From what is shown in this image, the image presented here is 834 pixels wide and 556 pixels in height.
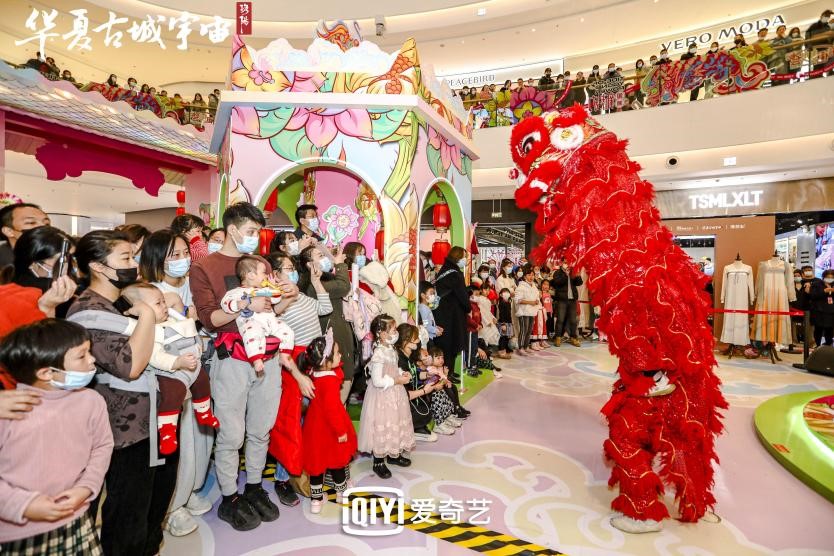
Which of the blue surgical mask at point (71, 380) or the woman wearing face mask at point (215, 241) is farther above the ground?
the woman wearing face mask at point (215, 241)

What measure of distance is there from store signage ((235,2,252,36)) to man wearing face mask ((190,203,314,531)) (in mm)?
2811

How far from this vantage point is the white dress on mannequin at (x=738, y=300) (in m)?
7.78

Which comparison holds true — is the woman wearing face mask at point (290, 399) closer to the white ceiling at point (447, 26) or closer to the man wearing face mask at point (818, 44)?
the white ceiling at point (447, 26)

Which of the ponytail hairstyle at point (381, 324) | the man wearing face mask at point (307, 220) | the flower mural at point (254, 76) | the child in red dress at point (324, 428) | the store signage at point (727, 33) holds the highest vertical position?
the store signage at point (727, 33)

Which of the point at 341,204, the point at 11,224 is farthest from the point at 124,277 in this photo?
the point at 341,204

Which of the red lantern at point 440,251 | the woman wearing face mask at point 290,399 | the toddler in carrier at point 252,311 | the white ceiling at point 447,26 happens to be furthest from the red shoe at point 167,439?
the white ceiling at point 447,26

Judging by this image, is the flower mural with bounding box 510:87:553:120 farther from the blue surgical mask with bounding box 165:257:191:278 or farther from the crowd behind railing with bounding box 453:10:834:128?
the blue surgical mask with bounding box 165:257:191:278

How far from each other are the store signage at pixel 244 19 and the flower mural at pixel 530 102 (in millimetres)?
6520

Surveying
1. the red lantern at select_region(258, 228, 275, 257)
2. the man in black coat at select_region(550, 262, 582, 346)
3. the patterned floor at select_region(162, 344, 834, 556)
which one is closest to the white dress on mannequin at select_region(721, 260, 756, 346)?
the man in black coat at select_region(550, 262, 582, 346)

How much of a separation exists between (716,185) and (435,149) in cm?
765

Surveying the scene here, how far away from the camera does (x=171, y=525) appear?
2.38 metres

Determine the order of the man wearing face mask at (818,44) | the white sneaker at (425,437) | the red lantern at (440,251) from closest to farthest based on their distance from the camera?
the white sneaker at (425,437)
the red lantern at (440,251)
the man wearing face mask at (818,44)

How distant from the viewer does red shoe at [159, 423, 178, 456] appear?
1811mm

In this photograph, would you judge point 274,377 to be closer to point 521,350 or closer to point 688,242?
point 521,350
